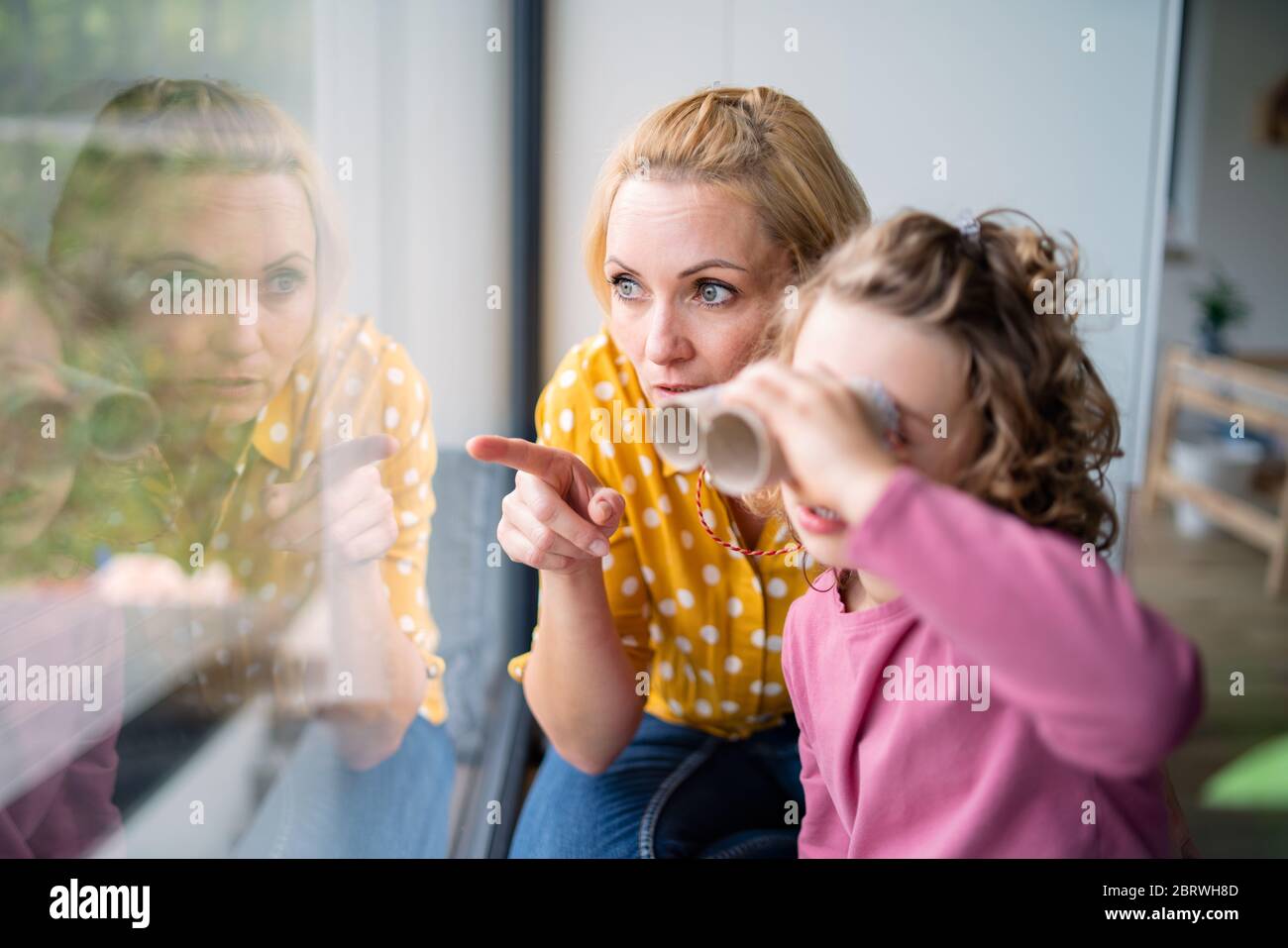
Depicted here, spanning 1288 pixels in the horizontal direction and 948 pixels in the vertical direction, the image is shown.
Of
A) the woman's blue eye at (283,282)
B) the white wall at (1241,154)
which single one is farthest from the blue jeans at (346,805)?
the white wall at (1241,154)

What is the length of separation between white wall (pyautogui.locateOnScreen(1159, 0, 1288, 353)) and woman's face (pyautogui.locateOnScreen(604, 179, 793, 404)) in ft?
1.44

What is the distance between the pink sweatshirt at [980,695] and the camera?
0.60m

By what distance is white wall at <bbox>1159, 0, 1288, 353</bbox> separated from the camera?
94 cm

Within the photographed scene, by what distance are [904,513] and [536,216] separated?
84 centimetres

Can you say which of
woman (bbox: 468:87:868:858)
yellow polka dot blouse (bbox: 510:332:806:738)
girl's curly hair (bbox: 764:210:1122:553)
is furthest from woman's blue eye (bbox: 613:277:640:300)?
girl's curly hair (bbox: 764:210:1122:553)

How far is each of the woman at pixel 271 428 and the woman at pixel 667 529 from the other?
160mm

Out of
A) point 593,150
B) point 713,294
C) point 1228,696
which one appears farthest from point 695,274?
point 1228,696

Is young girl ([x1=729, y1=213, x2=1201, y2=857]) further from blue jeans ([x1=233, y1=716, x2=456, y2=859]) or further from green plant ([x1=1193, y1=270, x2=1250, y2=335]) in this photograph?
green plant ([x1=1193, y1=270, x2=1250, y2=335])

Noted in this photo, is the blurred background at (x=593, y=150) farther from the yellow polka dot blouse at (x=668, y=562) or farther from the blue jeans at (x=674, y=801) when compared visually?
the blue jeans at (x=674, y=801)

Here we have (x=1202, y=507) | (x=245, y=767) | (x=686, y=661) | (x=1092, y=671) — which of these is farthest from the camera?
(x=1202, y=507)

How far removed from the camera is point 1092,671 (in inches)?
23.6

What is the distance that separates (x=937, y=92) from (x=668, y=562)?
534mm
